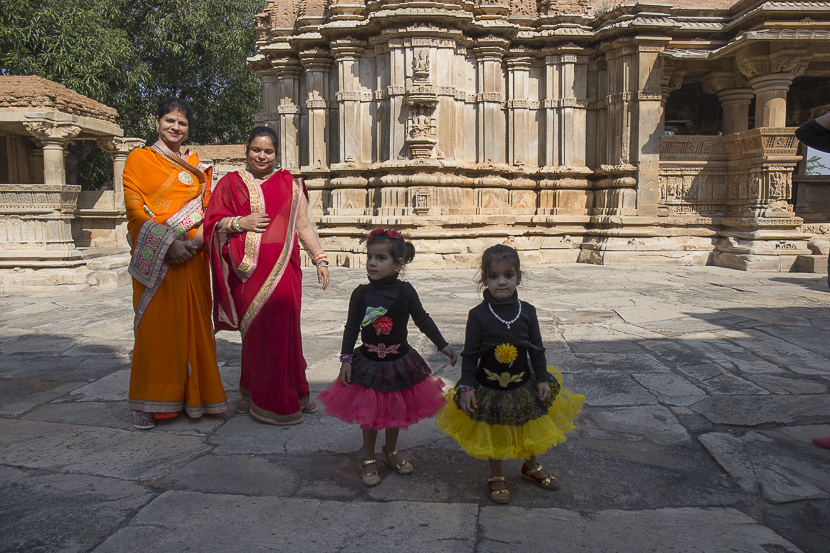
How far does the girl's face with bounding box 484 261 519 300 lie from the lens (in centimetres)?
235

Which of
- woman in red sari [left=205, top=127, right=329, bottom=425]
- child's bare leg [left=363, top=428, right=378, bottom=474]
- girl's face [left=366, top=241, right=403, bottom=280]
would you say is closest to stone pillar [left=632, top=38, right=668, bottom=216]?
woman in red sari [left=205, top=127, right=329, bottom=425]

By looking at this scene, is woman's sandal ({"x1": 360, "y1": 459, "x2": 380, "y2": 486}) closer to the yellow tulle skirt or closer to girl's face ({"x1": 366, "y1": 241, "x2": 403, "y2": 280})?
the yellow tulle skirt

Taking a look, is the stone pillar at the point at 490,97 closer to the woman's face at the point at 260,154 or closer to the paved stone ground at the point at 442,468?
the paved stone ground at the point at 442,468

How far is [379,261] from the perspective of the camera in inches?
99.6

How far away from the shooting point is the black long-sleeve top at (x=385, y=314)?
2.58 meters

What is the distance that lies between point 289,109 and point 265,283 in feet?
32.7

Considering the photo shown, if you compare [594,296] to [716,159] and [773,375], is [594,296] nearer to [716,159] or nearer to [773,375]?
[773,375]

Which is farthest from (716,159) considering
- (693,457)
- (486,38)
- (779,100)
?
(693,457)

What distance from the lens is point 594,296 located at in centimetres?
704

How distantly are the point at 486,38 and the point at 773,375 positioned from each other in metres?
8.94

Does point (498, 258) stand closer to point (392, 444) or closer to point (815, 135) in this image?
point (392, 444)

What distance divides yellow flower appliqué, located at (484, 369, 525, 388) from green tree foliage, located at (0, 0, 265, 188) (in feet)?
56.9

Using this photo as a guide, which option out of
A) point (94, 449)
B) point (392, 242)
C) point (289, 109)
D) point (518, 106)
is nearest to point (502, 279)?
point (392, 242)

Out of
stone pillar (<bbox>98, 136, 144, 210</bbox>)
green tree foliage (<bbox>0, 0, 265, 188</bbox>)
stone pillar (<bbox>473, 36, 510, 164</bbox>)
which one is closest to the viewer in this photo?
stone pillar (<bbox>473, 36, 510, 164</bbox>)
